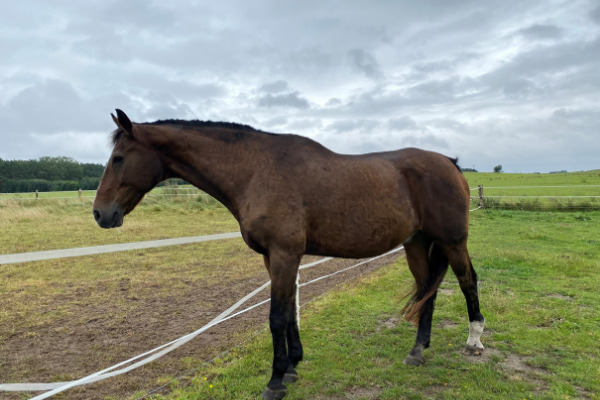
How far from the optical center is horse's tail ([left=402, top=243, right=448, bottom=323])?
3.75 metres

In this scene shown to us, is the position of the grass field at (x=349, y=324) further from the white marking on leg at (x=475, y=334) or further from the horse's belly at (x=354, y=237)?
the horse's belly at (x=354, y=237)

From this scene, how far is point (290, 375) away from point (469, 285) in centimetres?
206

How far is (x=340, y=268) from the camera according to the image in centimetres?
841

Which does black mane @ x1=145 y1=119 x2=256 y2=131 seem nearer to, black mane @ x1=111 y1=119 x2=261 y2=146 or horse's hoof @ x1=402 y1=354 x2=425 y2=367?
black mane @ x1=111 y1=119 x2=261 y2=146

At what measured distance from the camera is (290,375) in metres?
3.27

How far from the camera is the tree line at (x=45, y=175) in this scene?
146ft

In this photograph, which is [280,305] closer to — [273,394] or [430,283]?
[273,394]

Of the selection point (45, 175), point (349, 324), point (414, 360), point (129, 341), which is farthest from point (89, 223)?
point (45, 175)

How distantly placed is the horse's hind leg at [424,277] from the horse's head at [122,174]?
2.80 m

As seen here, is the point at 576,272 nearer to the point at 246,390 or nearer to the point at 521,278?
the point at 521,278

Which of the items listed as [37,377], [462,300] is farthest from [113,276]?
[462,300]

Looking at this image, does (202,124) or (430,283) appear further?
(430,283)

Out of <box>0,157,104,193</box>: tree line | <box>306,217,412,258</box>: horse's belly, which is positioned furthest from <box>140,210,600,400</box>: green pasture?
<box>0,157,104,193</box>: tree line

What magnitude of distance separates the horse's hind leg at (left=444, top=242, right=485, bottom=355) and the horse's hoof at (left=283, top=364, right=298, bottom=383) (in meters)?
1.87
